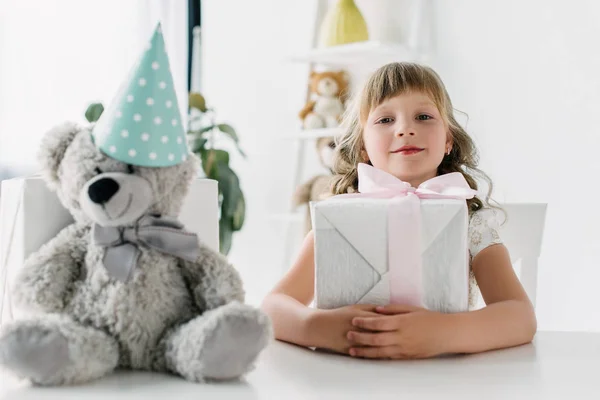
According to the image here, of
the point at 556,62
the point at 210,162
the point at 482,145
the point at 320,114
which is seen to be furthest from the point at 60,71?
the point at 556,62

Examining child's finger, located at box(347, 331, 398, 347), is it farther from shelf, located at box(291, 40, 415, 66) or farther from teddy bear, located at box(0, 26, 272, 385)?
shelf, located at box(291, 40, 415, 66)

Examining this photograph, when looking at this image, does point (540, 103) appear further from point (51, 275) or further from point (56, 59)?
point (51, 275)

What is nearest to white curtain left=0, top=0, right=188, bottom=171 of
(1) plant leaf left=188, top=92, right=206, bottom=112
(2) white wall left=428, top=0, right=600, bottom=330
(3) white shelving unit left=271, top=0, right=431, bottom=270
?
(1) plant leaf left=188, top=92, right=206, bottom=112

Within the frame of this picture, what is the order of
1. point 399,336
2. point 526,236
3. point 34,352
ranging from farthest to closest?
point 526,236 < point 399,336 < point 34,352

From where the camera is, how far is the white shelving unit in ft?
7.81

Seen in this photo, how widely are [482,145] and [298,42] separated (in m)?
0.95

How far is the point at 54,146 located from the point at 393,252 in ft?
1.11

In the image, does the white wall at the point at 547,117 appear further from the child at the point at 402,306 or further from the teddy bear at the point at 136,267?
the teddy bear at the point at 136,267

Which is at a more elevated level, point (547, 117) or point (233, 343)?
point (547, 117)

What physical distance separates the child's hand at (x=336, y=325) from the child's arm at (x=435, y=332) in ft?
0.03

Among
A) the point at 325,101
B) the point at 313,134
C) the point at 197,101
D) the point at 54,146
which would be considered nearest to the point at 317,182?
the point at 313,134

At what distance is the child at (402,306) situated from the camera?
2.39 feet

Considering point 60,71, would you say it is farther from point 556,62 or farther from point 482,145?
point 556,62

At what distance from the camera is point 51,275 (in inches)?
25.1
